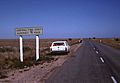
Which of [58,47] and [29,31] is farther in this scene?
[58,47]

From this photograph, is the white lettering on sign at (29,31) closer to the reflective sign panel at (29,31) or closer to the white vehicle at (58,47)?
the reflective sign panel at (29,31)

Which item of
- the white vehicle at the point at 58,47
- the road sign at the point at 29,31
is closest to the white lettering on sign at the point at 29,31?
the road sign at the point at 29,31

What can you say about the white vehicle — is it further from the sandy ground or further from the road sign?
the sandy ground

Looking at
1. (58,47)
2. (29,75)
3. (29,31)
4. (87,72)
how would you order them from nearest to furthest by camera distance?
(29,75) → (87,72) → (29,31) → (58,47)

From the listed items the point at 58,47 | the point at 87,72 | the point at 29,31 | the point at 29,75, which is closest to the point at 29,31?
→ the point at 29,31

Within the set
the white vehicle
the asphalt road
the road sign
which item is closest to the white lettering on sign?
the road sign

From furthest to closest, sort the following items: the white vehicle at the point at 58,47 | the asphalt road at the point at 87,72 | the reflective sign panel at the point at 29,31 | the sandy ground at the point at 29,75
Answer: the white vehicle at the point at 58,47
the reflective sign panel at the point at 29,31
the sandy ground at the point at 29,75
the asphalt road at the point at 87,72

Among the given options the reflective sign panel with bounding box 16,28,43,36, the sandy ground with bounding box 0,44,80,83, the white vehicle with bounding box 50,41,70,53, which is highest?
the reflective sign panel with bounding box 16,28,43,36

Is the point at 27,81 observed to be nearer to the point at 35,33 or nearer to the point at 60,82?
the point at 60,82

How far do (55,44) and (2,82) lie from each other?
17.7m

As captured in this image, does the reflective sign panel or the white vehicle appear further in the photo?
the white vehicle

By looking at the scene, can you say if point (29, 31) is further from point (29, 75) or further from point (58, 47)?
Answer: point (29, 75)

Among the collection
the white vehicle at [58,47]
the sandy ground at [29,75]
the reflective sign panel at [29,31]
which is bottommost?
the sandy ground at [29,75]

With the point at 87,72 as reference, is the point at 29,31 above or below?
above
